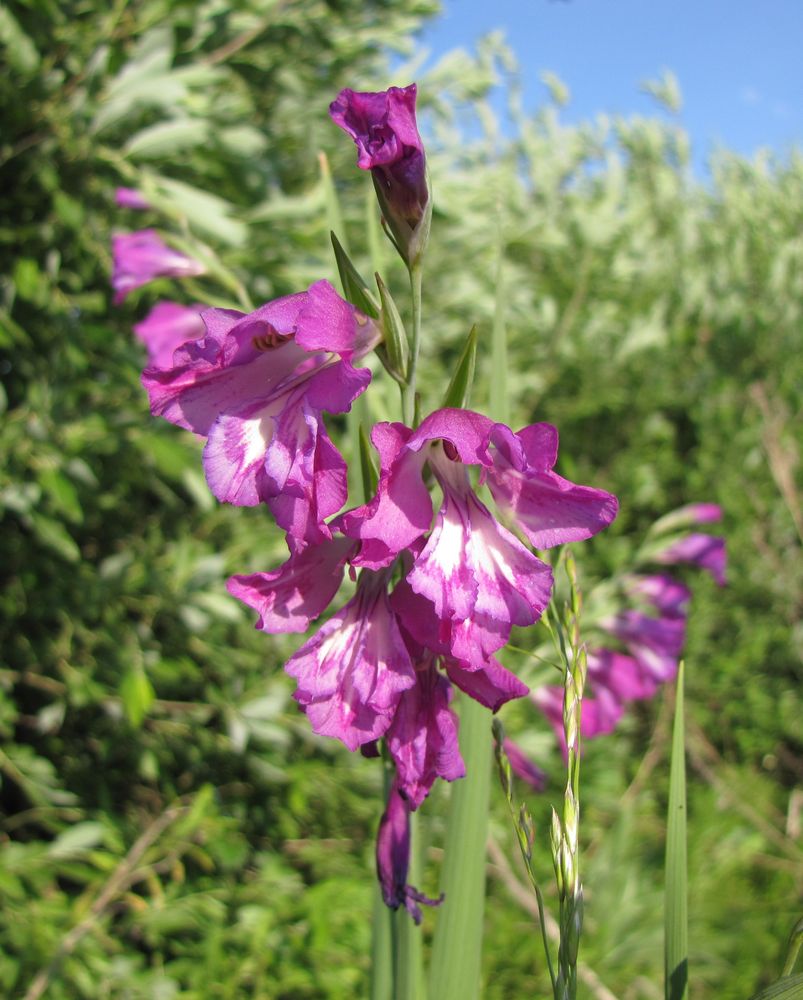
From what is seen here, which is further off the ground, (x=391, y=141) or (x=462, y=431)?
(x=391, y=141)

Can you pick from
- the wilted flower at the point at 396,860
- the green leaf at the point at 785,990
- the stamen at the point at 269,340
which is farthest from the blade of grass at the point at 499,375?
the green leaf at the point at 785,990

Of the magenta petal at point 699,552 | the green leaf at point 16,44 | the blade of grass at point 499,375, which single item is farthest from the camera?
the magenta petal at point 699,552

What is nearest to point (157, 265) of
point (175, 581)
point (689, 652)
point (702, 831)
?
point (175, 581)

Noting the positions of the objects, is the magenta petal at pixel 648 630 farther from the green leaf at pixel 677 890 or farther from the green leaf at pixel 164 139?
the green leaf at pixel 164 139

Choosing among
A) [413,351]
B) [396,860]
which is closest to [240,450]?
[413,351]

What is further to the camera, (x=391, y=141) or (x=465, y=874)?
(x=465, y=874)

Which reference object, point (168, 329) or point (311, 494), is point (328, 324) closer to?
point (311, 494)

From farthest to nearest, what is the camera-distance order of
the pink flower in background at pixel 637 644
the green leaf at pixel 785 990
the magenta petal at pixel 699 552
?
the magenta petal at pixel 699 552, the pink flower in background at pixel 637 644, the green leaf at pixel 785 990
